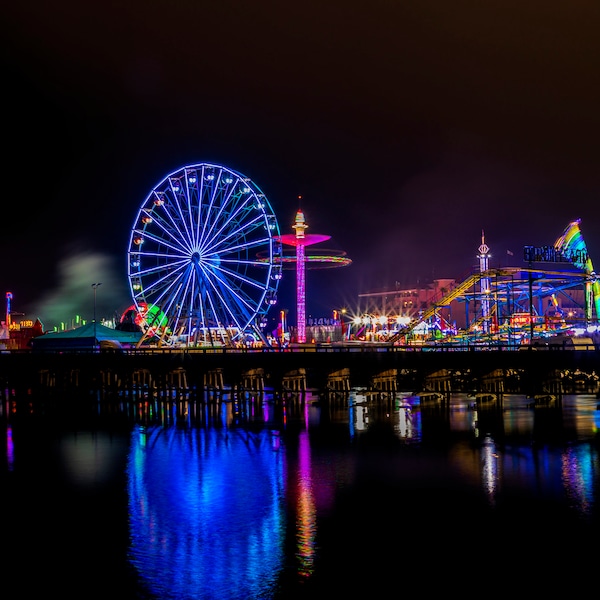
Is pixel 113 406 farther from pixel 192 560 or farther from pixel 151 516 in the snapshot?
pixel 192 560

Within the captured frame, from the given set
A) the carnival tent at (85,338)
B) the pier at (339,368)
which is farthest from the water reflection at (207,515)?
the carnival tent at (85,338)

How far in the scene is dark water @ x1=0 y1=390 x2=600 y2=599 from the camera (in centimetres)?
2381

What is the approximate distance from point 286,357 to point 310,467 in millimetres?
23064

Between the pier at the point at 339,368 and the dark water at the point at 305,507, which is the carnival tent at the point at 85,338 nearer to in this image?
the pier at the point at 339,368

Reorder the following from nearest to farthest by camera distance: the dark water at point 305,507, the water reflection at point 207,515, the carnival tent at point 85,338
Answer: the dark water at point 305,507 < the water reflection at point 207,515 < the carnival tent at point 85,338

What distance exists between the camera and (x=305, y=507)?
3139 cm

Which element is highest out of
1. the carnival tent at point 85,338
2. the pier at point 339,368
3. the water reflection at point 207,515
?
the carnival tent at point 85,338

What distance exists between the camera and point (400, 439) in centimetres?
4581

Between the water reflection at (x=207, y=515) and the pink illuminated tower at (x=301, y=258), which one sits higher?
the pink illuminated tower at (x=301, y=258)

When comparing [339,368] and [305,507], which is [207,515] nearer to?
[305,507]

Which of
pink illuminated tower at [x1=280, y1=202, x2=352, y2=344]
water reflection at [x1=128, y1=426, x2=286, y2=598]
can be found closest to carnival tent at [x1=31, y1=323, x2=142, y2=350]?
pink illuminated tower at [x1=280, y1=202, x2=352, y2=344]

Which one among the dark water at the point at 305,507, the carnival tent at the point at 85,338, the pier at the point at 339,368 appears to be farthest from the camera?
the carnival tent at the point at 85,338

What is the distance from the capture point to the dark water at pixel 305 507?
23.8 metres

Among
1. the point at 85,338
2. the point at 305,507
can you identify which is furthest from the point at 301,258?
the point at 305,507
